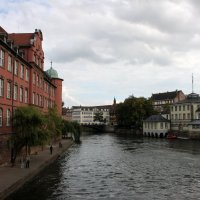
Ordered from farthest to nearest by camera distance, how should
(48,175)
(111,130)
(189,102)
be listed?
(111,130)
(189,102)
(48,175)

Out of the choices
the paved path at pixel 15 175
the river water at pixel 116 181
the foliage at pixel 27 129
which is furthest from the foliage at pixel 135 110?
the foliage at pixel 27 129

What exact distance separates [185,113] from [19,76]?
286 feet

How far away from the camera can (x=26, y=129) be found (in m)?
38.2

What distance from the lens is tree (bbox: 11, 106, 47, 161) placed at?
38031 mm

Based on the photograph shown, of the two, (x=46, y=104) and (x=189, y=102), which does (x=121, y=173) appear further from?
(x=189, y=102)

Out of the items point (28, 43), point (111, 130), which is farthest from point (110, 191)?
point (111, 130)

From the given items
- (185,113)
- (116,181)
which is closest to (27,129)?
(116,181)

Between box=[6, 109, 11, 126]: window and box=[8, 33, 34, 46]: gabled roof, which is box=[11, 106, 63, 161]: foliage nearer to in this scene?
box=[6, 109, 11, 126]: window

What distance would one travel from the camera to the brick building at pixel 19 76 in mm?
39125

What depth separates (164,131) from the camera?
418 feet

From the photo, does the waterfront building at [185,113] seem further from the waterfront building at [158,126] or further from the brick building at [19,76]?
the brick building at [19,76]

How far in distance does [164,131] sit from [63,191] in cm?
10194

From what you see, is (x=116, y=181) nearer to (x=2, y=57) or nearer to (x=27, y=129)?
(x=27, y=129)

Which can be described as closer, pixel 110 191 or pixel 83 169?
pixel 110 191
